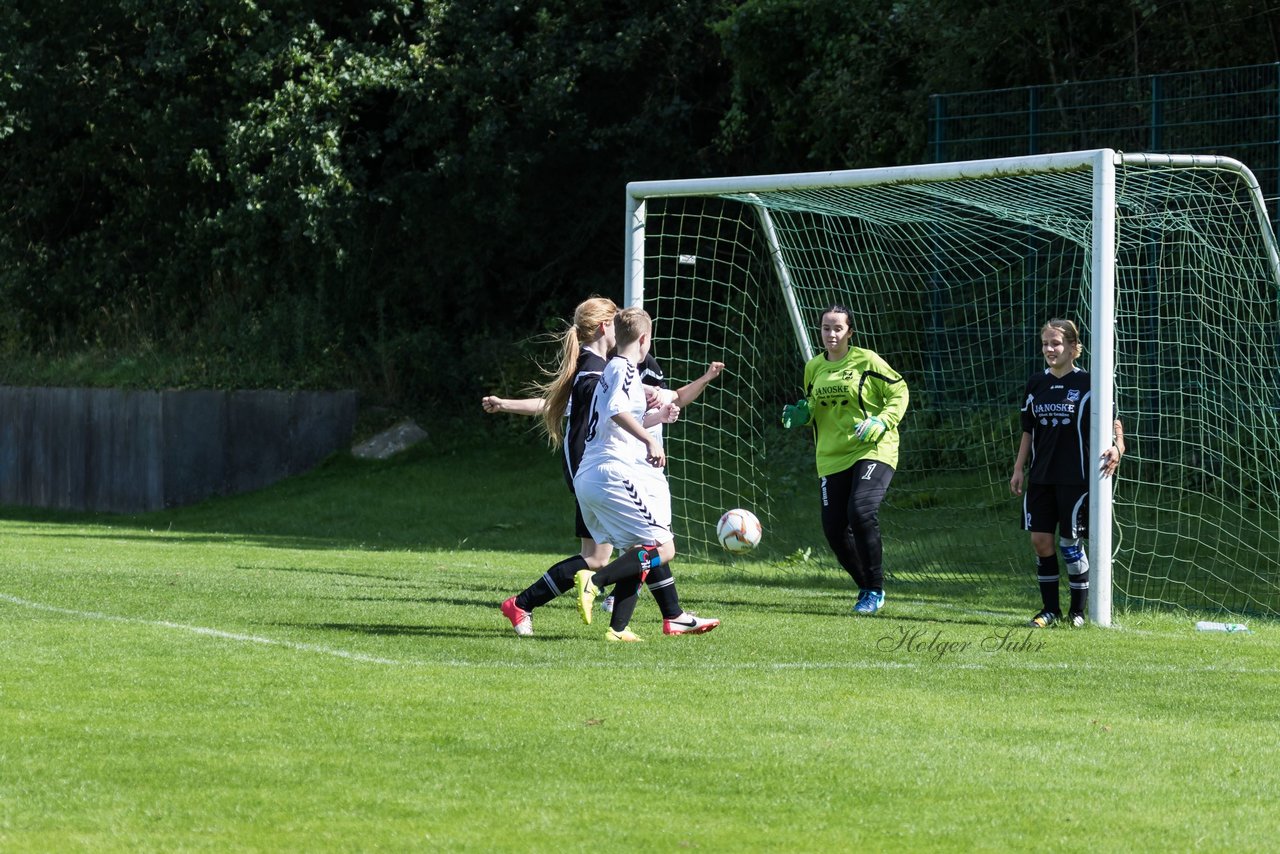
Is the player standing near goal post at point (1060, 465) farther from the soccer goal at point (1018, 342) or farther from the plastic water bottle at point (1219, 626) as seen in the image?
the plastic water bottle at point (1219, 626)

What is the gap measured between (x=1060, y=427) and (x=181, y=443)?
57.4 feet

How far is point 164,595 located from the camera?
1061 cm

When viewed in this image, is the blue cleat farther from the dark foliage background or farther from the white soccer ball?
the dark foliage background

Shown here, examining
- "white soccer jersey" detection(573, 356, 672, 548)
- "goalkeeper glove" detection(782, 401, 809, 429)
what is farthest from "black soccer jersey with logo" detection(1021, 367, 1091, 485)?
"white soccer jersey" detection(573, 356, 672, 548)

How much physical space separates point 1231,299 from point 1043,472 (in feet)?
14.9

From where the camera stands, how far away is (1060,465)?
9547 millimetres

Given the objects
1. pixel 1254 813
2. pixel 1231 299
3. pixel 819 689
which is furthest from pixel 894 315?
pixel 1254 813

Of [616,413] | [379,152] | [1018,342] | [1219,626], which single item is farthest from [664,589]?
[379,152]

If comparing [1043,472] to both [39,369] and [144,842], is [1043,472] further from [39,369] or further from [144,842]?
[39,369]

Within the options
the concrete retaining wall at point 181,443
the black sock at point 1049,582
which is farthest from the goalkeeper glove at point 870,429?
the concrete retaining wall at point 181,443

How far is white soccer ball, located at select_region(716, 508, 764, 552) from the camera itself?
1039cm

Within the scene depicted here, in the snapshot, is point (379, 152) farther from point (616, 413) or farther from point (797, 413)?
point (616, 413)

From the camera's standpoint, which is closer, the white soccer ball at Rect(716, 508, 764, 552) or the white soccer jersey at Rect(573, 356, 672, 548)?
the white soccer jersey at Rect(573, 356, 672, 548)

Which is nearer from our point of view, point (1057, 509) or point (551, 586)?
point (551, 586)
